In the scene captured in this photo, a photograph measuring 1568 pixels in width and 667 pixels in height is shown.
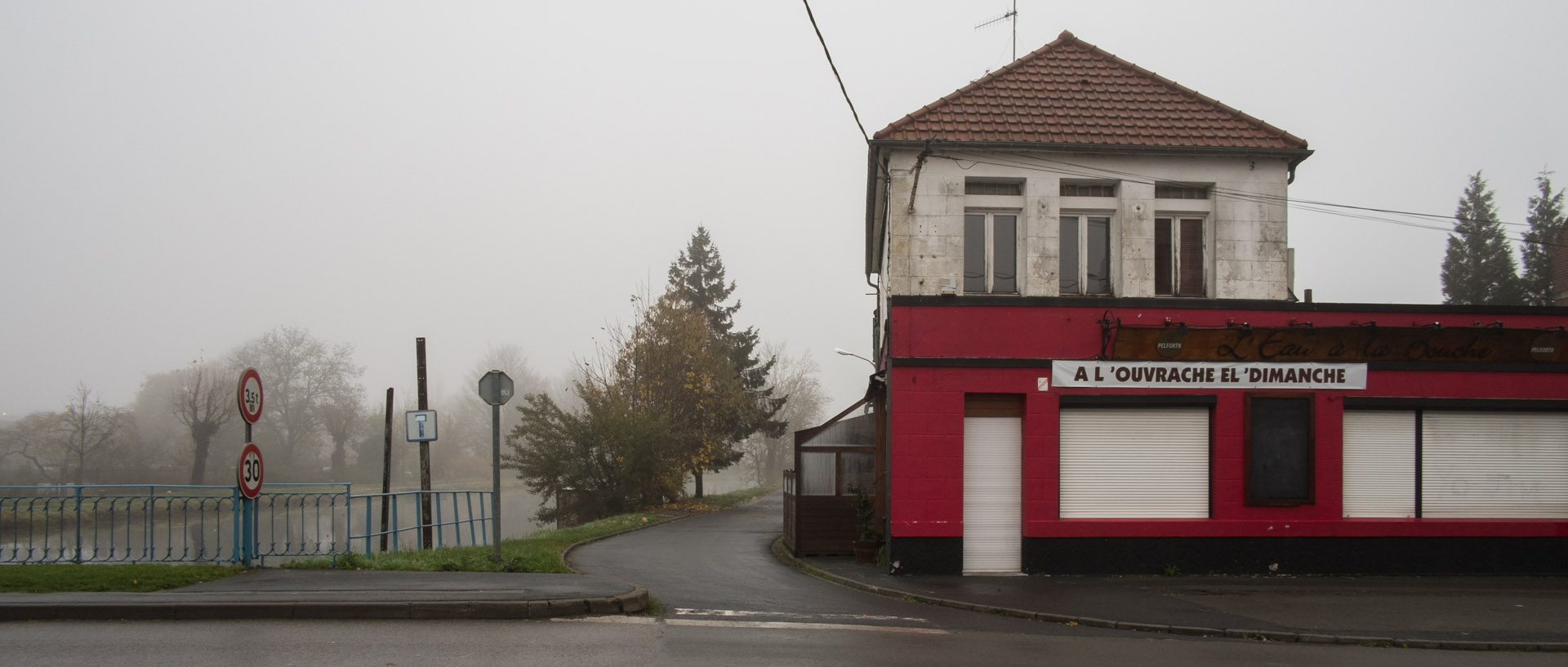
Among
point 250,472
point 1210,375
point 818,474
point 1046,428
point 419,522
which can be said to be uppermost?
point 1210,375

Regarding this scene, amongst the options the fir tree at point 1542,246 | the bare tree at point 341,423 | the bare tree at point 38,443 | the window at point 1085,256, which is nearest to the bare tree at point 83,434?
the bare tree at point 38,443

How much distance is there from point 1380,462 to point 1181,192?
16.5ft

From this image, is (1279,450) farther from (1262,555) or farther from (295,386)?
(295,386)

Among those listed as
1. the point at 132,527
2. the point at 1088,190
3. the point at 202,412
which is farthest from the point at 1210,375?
the point at 202,412

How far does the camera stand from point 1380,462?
14977mm

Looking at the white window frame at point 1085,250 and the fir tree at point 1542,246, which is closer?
the white window frame at point 1085,250

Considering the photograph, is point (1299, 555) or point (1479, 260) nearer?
point (1299, 555)

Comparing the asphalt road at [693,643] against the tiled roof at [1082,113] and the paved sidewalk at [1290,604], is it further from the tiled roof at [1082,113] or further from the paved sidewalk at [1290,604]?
the tiled roof at [1082,113]

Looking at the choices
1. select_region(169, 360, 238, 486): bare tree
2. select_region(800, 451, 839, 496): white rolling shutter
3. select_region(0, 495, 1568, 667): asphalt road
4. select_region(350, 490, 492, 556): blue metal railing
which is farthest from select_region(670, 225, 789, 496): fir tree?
select_region(0, 495, 1568, 667): asphalt road

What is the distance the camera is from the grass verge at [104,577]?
10680 mm

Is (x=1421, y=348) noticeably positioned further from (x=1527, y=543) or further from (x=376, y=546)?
(x=376, y=546)

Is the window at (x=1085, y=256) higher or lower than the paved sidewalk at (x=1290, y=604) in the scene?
higher

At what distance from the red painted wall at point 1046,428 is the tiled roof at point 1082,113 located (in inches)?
110

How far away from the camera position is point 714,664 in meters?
7.96
